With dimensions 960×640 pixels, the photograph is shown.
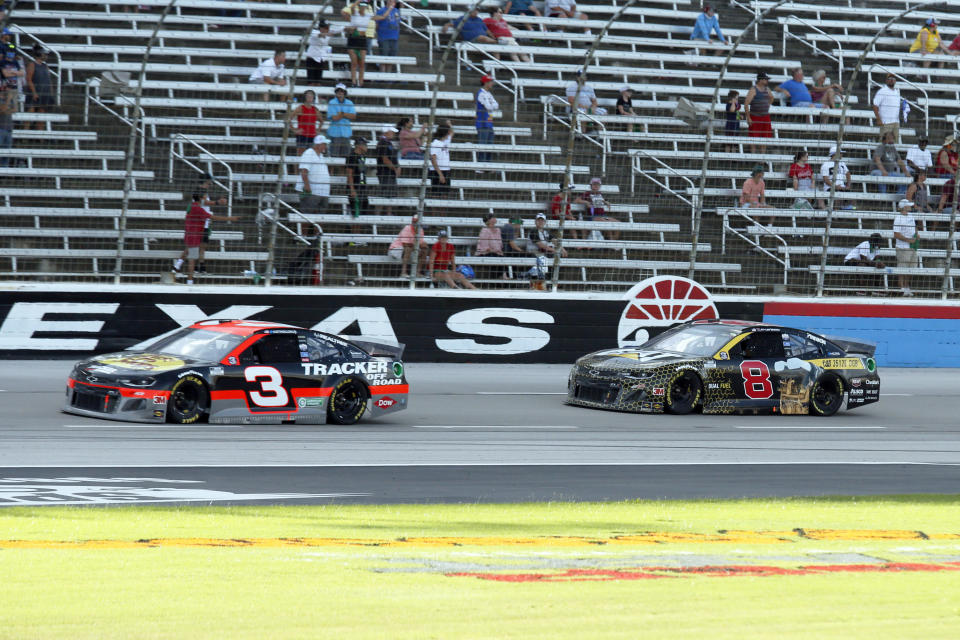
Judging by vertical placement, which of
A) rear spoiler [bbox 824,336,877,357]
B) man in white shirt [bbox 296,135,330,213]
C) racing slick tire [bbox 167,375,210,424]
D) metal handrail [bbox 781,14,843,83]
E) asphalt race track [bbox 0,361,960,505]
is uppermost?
metal handrail [bbox 781,14,843,83]

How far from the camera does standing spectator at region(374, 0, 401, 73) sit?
24344mm

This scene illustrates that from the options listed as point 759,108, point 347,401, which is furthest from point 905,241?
point 347,401

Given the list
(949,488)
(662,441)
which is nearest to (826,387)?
(662,441)

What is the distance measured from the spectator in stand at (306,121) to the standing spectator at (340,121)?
0.24 metres

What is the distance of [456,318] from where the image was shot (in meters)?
21.0

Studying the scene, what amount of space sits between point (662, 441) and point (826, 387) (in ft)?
14.0

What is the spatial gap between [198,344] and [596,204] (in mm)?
9049

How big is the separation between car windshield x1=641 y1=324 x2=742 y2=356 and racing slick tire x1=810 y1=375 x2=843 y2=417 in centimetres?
141

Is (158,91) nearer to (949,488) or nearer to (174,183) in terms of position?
(174,183)

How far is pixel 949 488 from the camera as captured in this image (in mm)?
12242

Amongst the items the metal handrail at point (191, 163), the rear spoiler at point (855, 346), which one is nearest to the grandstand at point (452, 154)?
the metal handrail at point (191, 163)

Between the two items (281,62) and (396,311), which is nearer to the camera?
(396,311)

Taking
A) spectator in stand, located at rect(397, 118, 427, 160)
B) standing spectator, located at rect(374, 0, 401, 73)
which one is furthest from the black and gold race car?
standing spectator, located at rect(374, 0, 401, 73)

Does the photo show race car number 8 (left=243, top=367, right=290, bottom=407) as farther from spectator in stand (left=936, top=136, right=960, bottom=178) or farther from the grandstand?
spectator in stand (left=936, top=136, right=960, bottom=178)
